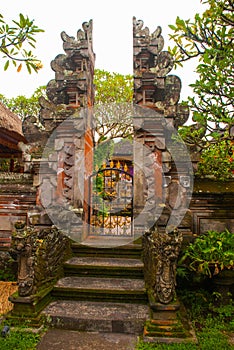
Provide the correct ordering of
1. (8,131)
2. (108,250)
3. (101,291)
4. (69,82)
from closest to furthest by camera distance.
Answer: (101,291), (108,250), (69,82), (8,131)

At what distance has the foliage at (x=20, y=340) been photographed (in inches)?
158

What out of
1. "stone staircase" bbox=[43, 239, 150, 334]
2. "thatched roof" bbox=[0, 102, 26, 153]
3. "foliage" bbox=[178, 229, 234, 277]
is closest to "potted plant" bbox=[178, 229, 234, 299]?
"foliage" bbox=[178, 229, 234, 277]

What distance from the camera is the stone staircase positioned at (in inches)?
180

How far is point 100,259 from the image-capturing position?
649 centimetres

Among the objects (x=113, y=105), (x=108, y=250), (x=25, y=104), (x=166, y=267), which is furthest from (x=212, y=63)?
(x=25, y=104)

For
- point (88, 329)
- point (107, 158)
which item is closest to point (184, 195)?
point (88, 329)

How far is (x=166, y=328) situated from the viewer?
14.1 feet

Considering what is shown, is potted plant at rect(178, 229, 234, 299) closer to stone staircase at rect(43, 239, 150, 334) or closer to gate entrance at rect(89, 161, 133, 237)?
stone staircase at rect(43, 239, 150, 334)

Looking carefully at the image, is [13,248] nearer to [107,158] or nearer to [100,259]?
[100,259]

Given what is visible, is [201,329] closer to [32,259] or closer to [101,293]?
[101,293]

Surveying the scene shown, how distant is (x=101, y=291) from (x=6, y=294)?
78.7 inches

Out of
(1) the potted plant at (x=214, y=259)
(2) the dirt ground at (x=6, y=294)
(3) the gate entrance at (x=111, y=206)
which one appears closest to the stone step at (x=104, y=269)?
(1) the potted plant at (x=214, y=259)

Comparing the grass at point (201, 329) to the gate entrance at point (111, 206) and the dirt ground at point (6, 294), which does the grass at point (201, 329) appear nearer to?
the dirt ground at point (6, 294)

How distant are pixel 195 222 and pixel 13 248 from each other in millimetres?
3633
